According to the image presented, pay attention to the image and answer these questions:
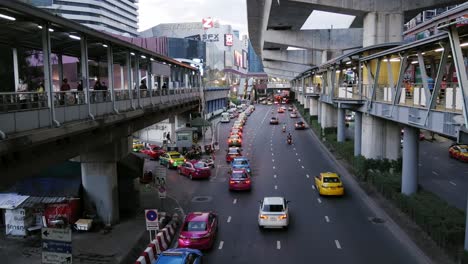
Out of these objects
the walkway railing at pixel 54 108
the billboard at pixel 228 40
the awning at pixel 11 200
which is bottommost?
the awning at pixel 11 200

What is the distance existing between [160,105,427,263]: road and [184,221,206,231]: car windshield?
991mm

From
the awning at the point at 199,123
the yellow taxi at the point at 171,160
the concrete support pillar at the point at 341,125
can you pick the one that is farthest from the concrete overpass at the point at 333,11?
the yellow taxi at the point at 171,160

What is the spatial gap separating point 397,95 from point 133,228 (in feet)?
45.1

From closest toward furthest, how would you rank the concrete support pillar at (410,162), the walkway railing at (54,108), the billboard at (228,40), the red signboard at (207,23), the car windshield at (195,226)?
the walkway railing at (54,108) → the car windshield at (195,226) → the concrete support pillar at (410,162) → the red signboard at (207,23) → the billboard at (228,40)

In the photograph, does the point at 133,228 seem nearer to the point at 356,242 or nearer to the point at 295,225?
the point at 295,225

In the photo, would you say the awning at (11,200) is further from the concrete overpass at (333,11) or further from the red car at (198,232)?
the concrete overpass at (333,11)

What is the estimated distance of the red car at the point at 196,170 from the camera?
3250cm

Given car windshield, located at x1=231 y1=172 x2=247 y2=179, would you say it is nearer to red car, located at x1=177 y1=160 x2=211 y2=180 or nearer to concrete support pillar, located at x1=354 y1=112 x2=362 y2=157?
red car, located at x1=177 y1=160 x2=211 y2=180

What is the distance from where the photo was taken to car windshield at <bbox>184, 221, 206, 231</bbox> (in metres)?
17.6

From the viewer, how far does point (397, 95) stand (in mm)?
21047

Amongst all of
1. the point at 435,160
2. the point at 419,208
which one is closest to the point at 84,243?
the point at 419,208

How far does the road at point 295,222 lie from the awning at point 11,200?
817cm

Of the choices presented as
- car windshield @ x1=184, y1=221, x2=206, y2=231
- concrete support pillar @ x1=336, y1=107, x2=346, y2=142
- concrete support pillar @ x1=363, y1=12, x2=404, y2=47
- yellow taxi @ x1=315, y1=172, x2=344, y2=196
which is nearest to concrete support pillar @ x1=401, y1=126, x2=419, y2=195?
yellow taxi @ x1=315, y1=172, x2=344, y2=196

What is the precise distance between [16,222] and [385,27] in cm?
2527
